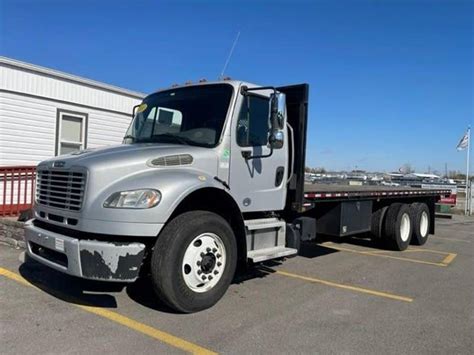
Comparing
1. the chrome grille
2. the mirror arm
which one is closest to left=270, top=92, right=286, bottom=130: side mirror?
the mirror arm

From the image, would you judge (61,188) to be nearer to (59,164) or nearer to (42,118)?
(59,164)

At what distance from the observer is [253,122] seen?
604cm

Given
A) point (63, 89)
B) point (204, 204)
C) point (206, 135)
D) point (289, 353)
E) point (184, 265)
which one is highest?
point (63, 89)

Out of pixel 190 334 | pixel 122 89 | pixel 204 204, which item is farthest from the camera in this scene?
pixel 122 89

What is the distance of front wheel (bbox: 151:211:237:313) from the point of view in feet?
15.6

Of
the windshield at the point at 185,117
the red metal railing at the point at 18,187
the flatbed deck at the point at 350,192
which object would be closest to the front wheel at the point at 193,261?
the windshield at the point at 185,117

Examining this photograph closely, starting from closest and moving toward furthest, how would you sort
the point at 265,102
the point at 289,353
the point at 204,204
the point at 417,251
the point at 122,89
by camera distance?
the point at 289,353 < the point at 204,204 < the point at 265,102 < the point at 417,251 < the point at 122,89

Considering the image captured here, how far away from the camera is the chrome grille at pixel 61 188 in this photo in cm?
477

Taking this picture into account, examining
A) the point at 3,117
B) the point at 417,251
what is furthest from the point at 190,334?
the point at 3,117

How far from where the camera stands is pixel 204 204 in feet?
18.1

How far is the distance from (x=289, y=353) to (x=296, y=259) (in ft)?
14.6

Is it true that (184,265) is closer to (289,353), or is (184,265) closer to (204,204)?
(204,204)

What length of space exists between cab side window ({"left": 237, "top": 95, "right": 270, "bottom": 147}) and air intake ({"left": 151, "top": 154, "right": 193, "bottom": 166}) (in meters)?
0.81

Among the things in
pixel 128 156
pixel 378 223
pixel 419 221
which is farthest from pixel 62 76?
pixel 419 221
